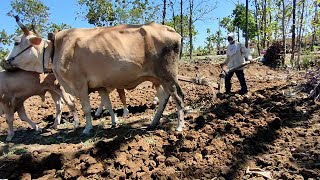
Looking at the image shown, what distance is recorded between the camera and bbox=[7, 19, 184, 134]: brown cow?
6418mm

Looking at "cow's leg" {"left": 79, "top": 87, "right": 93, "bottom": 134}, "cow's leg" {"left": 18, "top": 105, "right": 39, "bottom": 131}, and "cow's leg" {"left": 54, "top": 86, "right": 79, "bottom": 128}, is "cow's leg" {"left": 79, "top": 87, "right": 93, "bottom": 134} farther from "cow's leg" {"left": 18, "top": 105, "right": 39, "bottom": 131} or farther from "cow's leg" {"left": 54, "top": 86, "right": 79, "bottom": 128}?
"cow's leg" {"left": 18, "top": 105, "right": 39, "bottom": 131}

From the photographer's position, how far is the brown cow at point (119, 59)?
642 cm

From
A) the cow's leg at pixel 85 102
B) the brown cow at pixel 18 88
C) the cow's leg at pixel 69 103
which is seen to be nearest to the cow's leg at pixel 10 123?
the brown cow at pixel 18 88

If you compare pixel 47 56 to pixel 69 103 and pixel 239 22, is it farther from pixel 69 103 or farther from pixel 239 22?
pixel 239 22

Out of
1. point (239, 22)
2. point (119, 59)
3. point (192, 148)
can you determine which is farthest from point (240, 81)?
point (239, 22)

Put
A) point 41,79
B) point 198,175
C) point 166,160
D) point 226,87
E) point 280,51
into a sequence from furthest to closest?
point 280,51
point 226,87
point 41,79
point 166,160
point 198,175

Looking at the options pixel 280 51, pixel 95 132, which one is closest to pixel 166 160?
pixel 95 132

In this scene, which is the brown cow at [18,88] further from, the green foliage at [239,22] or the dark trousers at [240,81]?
the green foliage at [239,22]

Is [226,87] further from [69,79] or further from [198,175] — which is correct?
[198,175]

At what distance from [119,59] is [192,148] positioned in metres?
2.26

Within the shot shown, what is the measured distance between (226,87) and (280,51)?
423 inches

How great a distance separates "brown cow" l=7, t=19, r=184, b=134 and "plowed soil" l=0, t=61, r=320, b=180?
829 millimetres

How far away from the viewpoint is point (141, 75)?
257 inches

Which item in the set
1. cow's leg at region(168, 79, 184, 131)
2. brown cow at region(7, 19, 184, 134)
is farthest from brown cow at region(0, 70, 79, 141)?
cow's leg at region(168, 79, 184, 131)
